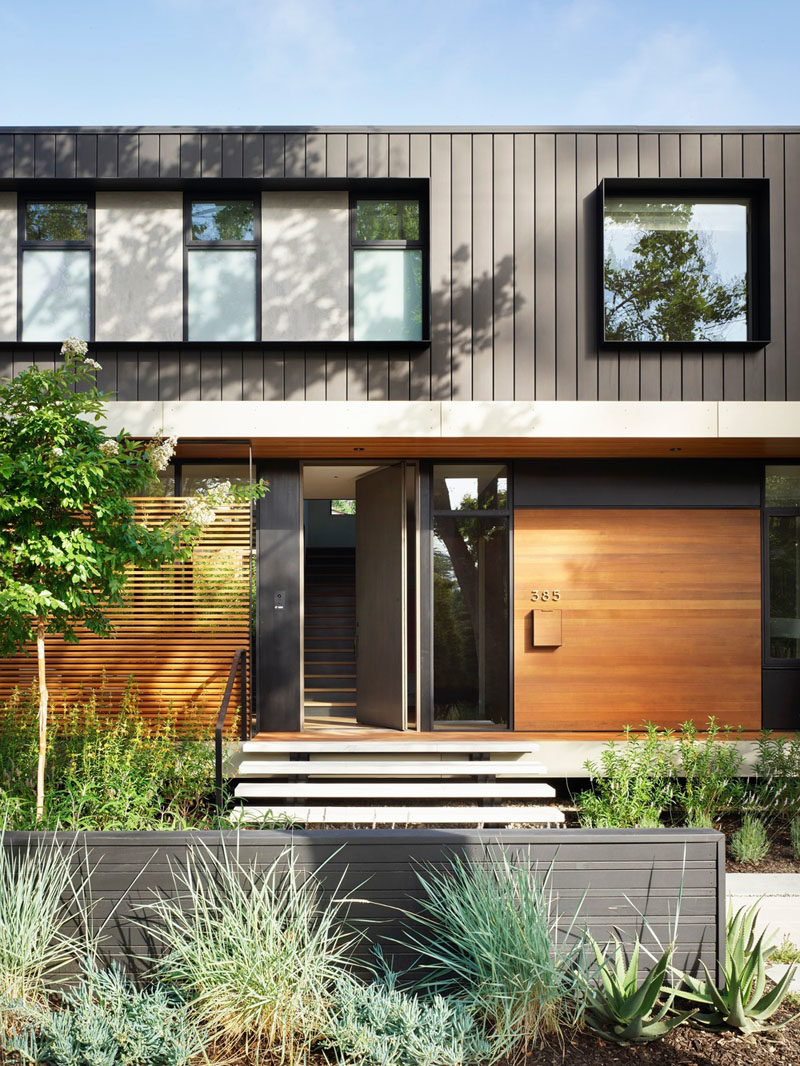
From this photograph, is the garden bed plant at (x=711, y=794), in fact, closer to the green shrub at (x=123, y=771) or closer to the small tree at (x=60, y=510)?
the green shrub at (x=123, y=771)

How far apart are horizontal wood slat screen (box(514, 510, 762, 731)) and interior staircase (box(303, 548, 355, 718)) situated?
2769 mm

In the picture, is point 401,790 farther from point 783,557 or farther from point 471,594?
point 783,557

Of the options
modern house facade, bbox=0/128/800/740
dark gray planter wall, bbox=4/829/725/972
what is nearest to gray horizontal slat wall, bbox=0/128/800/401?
modern house facade, bbox=0/128/800/740

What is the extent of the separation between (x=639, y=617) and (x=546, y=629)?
3.09 ft

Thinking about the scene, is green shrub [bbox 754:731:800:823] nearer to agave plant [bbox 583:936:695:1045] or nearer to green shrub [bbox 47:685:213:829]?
agave plant [bbox 583:936:695:1045]

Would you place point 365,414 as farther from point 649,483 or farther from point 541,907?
point 541,907

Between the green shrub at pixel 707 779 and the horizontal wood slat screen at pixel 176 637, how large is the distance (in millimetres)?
3927

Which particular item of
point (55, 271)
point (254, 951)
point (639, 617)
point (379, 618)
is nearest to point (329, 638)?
point (379, 618)

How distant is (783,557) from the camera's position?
→ 768 centimetres

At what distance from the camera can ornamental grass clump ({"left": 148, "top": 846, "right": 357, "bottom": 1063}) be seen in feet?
9.41

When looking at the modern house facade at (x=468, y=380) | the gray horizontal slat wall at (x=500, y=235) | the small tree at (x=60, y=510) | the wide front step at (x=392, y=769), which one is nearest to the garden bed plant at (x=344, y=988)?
the small tree at (x=60, y=510)

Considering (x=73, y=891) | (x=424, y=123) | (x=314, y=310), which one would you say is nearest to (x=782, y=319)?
(x=424, y=123)

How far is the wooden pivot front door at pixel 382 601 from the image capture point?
7.55m

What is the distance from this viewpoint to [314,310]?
7.30 meters
